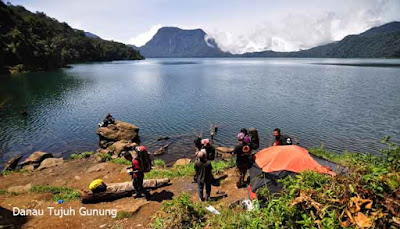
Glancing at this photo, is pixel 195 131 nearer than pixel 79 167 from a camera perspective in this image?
No

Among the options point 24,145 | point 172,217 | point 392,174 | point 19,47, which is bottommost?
point 24,145

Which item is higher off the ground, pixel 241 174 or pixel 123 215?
pixel 241 174

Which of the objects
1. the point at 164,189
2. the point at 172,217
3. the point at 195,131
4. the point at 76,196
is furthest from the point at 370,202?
the point at 195,131

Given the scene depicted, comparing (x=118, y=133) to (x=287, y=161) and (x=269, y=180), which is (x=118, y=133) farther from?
(x=287, y=161)

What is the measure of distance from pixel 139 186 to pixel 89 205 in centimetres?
240

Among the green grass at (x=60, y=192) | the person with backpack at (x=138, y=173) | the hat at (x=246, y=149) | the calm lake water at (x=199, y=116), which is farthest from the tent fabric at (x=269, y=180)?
the calm lake water at (x=199, y=116)

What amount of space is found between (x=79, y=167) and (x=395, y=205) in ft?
63.2

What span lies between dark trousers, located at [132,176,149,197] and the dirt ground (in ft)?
1.12

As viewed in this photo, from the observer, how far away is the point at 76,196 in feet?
37.6

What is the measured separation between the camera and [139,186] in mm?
10977

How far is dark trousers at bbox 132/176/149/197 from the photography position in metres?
10.9

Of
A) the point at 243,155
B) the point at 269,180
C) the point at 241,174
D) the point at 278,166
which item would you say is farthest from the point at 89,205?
the point at 278,166

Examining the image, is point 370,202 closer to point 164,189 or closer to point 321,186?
point 321,186

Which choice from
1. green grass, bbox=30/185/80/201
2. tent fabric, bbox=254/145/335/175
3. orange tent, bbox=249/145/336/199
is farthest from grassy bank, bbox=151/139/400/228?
green grass, bbox=30/185/80/201
